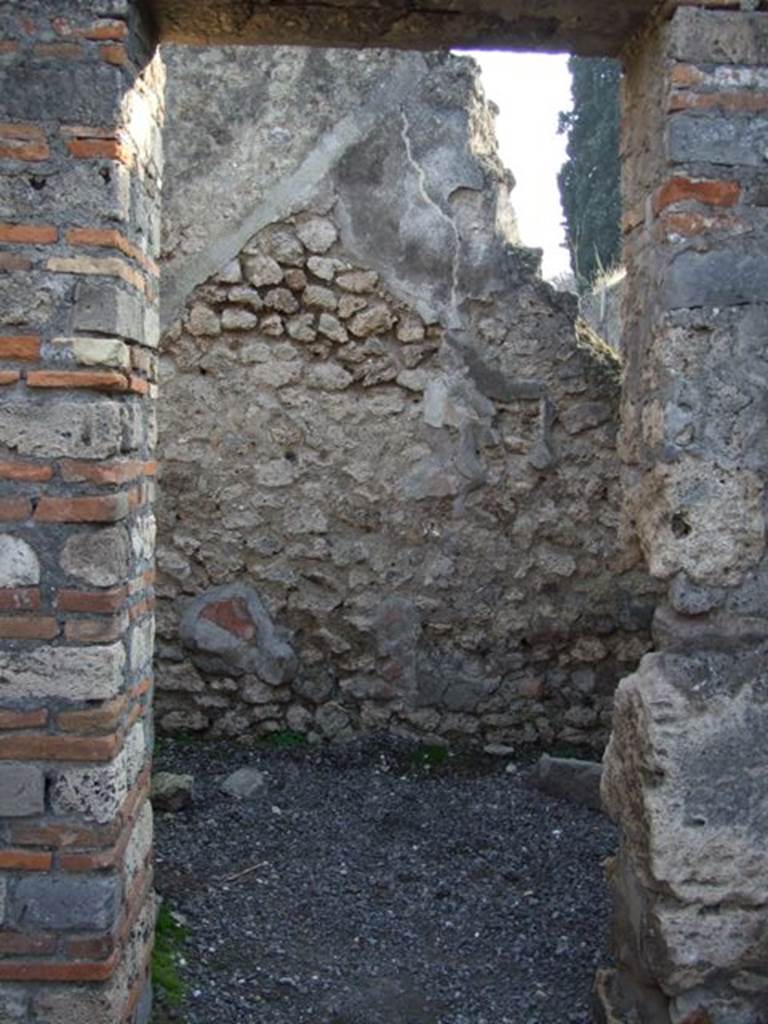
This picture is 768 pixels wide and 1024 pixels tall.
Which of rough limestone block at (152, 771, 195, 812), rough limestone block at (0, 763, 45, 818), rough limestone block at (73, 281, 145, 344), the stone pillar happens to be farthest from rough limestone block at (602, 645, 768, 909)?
rough limestone block at (152, 771, 195, 812)

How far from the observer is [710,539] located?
2707 mm

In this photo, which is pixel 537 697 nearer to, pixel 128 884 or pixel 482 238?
pixel 482 238

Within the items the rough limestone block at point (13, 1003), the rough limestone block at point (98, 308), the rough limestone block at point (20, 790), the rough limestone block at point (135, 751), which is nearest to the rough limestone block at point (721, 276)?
the rough limestone block at point (98, 308)

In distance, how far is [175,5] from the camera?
108 inches

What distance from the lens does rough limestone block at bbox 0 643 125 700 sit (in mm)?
2568

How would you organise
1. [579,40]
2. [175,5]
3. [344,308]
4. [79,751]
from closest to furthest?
[79,751] < [175,5] < [579,40] < [344,308]

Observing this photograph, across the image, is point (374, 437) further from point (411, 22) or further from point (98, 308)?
point (98, 308)

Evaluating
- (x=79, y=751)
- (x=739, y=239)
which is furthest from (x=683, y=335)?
(x=79, y=751)

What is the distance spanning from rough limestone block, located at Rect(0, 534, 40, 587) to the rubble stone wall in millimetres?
2796

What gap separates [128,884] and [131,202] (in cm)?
172

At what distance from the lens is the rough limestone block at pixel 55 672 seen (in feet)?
8.43

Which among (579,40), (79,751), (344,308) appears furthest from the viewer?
(344,308)

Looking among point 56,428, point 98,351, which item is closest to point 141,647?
point 56,428

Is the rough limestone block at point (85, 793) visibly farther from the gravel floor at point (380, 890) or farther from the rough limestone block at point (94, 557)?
the gravel floor at point (380, 890)
